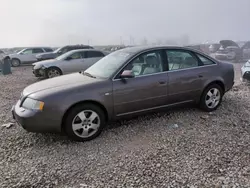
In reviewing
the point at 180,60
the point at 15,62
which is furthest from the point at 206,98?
the point at 15,62

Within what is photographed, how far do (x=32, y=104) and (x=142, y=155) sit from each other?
1888mm

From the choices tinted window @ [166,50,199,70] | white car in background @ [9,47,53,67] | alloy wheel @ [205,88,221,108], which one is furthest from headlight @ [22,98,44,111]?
white car in background @ [9,47,53,67]

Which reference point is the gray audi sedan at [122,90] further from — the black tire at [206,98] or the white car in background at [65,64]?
the white car in background at [65,64]

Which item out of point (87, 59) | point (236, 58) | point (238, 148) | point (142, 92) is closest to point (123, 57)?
point (142, 92)

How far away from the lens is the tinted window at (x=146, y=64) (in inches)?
162

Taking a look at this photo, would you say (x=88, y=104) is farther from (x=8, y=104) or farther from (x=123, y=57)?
(x=8, y=104)

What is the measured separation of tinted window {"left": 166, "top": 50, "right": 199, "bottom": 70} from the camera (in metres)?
4.39

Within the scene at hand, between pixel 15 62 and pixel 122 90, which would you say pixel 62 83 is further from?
pixel 15 62

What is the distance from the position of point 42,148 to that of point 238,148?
10.1ft

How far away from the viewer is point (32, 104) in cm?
353

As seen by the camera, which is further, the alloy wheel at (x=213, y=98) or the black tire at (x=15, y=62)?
the black tire at (x=15, y=62)

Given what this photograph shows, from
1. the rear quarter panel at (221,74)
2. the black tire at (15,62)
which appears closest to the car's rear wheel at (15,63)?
the black tire at (15,62)

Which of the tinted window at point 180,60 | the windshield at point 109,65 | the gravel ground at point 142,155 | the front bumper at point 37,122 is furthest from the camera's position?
the tinted window at point 180,60

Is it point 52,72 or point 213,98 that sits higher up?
point 52,72
